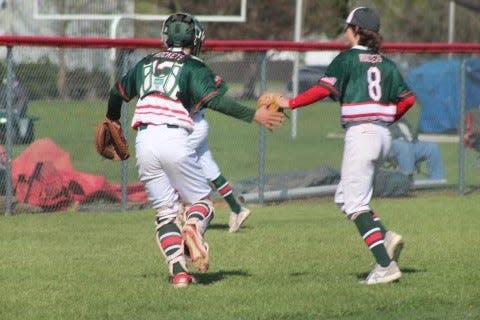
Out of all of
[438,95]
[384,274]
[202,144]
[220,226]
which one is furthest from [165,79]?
[438,95]

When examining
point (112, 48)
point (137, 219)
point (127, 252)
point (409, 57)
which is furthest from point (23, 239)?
point (409, 57)

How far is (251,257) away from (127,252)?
1116 millimetres

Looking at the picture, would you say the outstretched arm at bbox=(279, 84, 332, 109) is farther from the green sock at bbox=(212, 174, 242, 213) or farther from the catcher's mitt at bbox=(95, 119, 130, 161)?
the green sock at bbox=(212, 174, 242, 213)

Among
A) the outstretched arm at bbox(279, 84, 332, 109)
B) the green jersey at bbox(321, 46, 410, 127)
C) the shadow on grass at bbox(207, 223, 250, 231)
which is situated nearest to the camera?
the outstretched arm at bbox(279, 84, 332, 109)

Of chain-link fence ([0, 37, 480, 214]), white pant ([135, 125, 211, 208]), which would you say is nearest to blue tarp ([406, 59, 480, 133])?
chain-link fence ([0, 37, 480, 214])

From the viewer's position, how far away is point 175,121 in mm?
8945

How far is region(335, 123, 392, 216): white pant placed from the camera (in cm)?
927

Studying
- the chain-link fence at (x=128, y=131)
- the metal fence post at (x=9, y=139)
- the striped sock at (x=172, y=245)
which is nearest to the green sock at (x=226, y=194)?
the chain-link fence at (x=128, y=131)

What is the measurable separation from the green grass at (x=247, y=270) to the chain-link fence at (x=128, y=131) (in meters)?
0.57

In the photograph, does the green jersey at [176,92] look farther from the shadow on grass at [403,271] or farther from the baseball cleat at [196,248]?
the shadow on grass at [403,271]

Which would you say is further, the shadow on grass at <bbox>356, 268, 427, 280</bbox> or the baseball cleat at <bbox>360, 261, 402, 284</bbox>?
the shadow on grass at <bbox>356, 268, 427, 280</bbox>

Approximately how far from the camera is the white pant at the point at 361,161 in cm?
927

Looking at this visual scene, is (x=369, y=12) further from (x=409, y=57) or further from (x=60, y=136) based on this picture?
(x=409, y=57)

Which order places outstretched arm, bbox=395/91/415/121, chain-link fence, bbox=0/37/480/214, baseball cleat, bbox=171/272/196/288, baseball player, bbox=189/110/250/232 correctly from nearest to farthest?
baseball cleat, bbox=171/272/196/288 → outstretched arm, bbox=395/91/415/121 → baseball player, bbox=189/110/250/232 → chain-link fence, bbox=0/37/480/214
